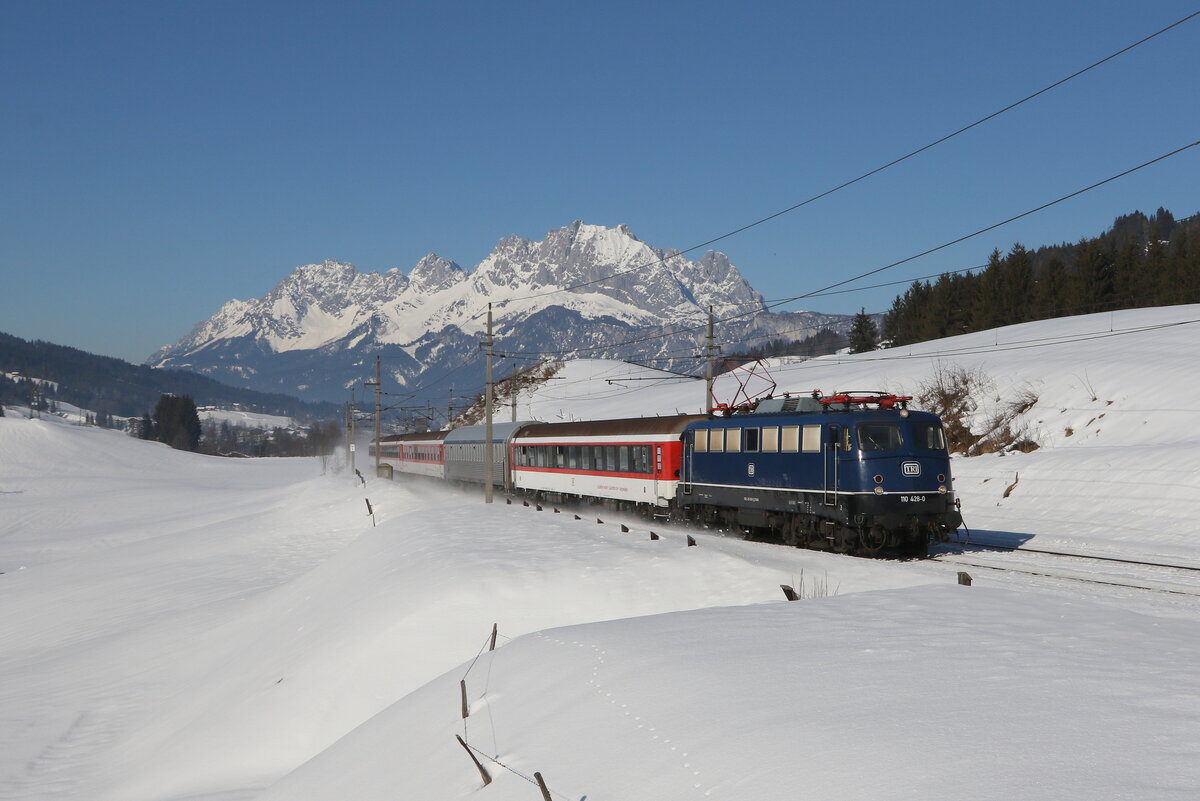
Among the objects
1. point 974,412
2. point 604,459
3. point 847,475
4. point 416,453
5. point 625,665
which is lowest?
point 625,665

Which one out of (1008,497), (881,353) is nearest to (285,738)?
(1008,497)

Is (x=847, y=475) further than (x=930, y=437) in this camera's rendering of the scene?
No

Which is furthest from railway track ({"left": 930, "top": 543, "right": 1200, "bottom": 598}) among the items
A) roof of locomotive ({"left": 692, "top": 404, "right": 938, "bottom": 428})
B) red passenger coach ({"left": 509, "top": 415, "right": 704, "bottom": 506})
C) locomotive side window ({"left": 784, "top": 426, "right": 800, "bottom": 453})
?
red passenger coach ({"left": 509, "top": 415, "right": 704, "bottom": 506})

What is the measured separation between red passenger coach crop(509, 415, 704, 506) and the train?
67mm

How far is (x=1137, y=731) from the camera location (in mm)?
5793

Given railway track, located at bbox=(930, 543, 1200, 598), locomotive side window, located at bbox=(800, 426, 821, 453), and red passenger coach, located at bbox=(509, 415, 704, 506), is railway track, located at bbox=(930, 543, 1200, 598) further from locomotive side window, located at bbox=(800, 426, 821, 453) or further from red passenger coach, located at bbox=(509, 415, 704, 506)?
red passenger coach, located at bbox=(509, 415, 704, 506)

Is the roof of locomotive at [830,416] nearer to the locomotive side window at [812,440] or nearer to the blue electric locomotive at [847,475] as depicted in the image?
the blue electric locomotive at [847,475]

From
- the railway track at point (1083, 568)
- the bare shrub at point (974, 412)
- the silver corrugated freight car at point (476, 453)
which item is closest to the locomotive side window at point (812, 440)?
the railway track at point (1083, 568)

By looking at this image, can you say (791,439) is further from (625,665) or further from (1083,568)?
(625,665)

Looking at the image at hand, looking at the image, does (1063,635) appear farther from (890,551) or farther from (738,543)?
(738,543)

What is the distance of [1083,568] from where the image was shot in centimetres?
1888

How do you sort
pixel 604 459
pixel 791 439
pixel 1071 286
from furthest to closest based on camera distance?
pixel 1071 286 < pixel 604 459 < pixel 791 439

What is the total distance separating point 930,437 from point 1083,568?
4492mm

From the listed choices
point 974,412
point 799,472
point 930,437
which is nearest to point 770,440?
point 799,472
